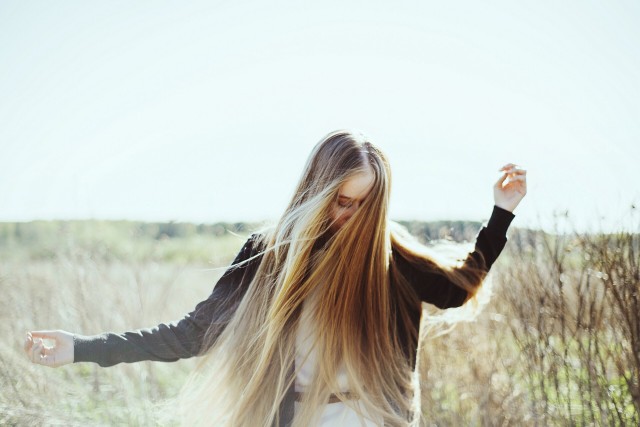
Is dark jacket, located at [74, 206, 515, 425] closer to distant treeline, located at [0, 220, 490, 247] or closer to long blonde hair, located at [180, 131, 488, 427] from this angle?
long blonde hair, located at [180, 131, 488, 427]

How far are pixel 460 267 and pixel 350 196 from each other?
60 cm

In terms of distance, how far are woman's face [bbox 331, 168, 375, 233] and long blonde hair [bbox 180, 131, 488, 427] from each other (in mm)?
25

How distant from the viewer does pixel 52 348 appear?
1995 mm

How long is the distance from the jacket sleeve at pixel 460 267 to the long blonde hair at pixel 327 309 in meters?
0.04

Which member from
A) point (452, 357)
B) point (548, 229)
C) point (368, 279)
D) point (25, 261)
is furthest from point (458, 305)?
point (25, 261)

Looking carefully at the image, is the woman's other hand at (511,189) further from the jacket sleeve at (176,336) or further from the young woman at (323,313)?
the jacket sleeve at (176,336)

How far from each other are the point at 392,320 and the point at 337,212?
0.53 meters

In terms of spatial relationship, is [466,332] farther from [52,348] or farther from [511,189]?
[52,348]

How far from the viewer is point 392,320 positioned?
2.28m

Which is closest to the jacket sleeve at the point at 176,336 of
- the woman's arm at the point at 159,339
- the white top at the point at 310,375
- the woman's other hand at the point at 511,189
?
the woman's arm at the point at 159,339

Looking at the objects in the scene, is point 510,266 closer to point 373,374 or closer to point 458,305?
point 458,305

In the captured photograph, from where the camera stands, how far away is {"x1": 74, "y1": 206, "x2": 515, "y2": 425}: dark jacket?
6.63ft

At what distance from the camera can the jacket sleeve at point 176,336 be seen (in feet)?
6.59

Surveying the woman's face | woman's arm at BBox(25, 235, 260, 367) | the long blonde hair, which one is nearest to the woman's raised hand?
woman's arm at BBox(25, 235, 260, 367)
